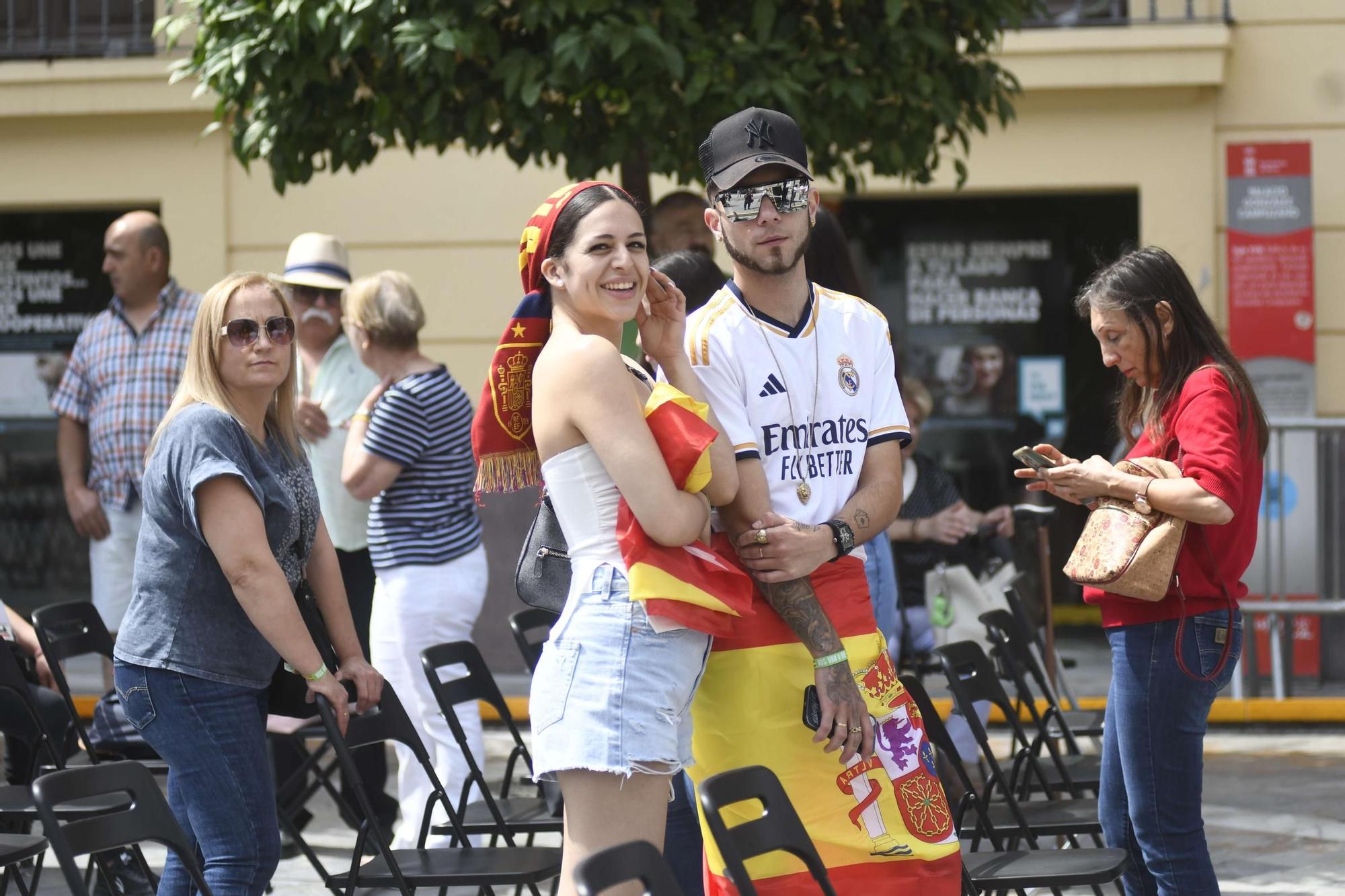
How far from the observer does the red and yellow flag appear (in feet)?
9.82

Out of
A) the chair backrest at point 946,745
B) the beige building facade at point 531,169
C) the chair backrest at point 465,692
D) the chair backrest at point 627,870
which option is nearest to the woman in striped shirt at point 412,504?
the chair backrest at point 465,692

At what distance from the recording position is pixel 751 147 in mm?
3355

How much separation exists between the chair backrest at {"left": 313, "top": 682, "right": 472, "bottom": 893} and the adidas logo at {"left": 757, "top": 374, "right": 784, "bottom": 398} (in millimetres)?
1411

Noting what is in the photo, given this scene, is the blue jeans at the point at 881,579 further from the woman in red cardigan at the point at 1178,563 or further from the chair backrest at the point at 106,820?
the chair backrest at the point at 106,820

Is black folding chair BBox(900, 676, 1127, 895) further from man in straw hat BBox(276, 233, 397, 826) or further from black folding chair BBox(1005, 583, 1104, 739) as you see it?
man in straw hat BBox(276, 233, 397, 826)

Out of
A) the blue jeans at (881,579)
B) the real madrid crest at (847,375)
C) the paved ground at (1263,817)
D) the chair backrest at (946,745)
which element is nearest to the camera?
the real madrid crest at (847,375)

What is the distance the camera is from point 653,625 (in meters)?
3.01

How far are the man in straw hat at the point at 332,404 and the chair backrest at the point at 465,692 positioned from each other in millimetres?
948

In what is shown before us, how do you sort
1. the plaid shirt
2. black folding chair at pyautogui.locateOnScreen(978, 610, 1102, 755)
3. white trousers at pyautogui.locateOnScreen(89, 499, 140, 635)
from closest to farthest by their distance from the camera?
black folding chair at pyautogui.locateOnScreen(978, 610, 1102, 755), the plaid shirt, white trousers at pyautogui.locateOnScreen(89, 499, 140, 635)

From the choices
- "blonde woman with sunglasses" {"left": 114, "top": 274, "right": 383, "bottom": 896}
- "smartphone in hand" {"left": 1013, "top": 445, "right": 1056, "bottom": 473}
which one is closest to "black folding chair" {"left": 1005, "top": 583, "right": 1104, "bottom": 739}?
Answer: "smartphone in hand" {"left": 1013, "top": 445, "right": 1056, "bottom": 473}

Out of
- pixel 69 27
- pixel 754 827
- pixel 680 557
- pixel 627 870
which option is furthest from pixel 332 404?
pixel 69 27

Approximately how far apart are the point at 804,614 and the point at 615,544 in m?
0.45

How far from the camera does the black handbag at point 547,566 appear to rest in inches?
127

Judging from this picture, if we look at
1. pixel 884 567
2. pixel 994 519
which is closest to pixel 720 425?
pixel 884 567
